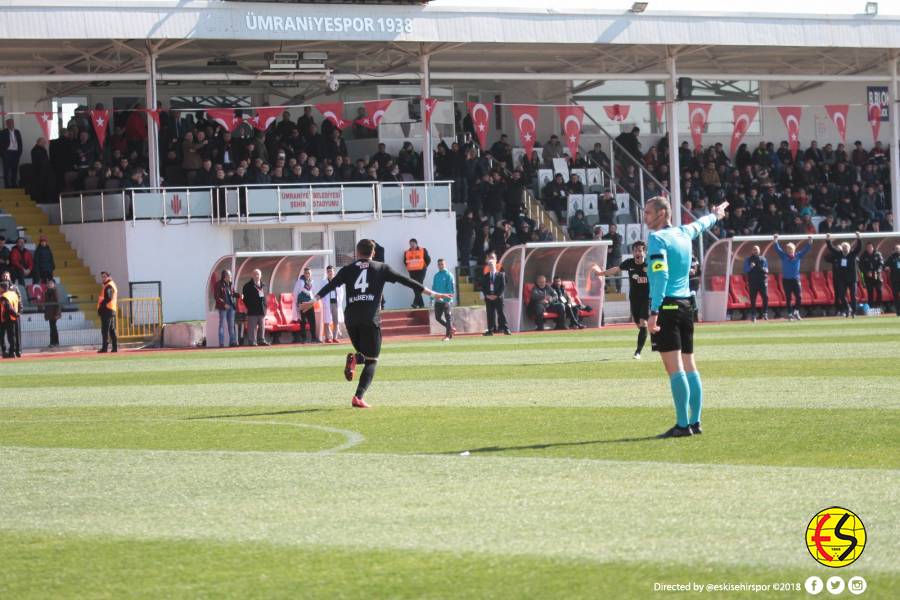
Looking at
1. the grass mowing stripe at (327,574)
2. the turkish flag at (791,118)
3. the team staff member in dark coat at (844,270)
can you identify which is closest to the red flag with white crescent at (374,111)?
the turkish flag at (791,118)

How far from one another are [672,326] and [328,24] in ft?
91.0

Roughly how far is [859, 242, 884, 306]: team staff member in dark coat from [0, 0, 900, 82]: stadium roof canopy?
24.9ft

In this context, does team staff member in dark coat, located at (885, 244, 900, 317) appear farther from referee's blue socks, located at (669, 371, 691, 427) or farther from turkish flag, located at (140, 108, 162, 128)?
referee's blue socks, located at (669, 371, 691, 427)

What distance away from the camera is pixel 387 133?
42969 mm

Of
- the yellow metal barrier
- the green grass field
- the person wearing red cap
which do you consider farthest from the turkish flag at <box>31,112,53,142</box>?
the green grass field

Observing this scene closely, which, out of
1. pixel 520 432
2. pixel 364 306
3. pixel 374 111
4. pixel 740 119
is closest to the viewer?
pixel 520 432

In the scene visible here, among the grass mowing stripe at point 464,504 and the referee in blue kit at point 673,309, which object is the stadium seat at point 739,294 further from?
the grass mowing stripe at point 464,504

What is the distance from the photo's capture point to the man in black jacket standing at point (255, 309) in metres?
31.9

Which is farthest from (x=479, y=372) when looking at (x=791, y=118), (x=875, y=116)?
(x=875, y=116)

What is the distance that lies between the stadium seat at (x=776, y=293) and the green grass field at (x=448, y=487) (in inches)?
798

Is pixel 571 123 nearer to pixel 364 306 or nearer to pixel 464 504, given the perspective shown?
pixel 364 306

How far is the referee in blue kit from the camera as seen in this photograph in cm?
1081

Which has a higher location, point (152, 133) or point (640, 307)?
point (152, 133)

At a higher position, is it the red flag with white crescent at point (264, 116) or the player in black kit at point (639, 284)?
the red flag with white crescent at point (264, 116)
